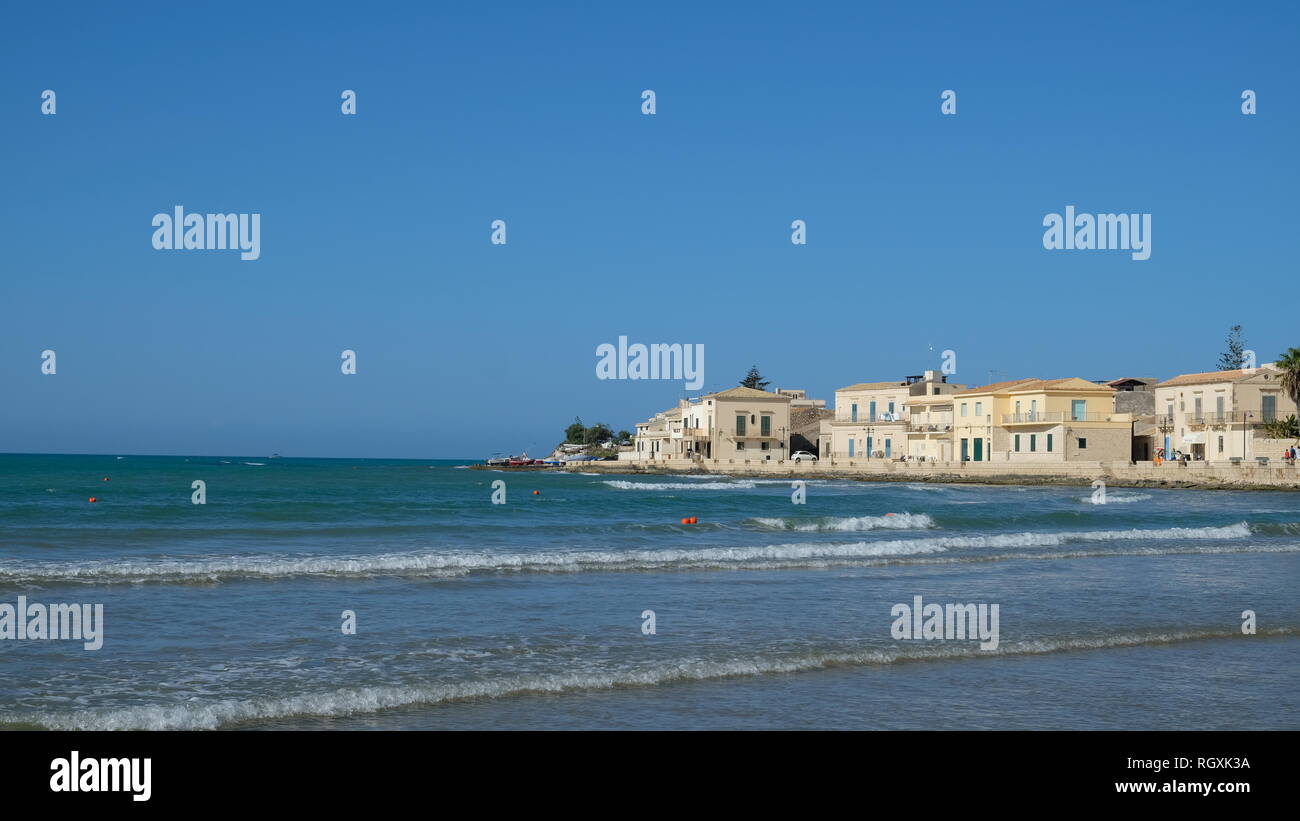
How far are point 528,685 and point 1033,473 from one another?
186 feet

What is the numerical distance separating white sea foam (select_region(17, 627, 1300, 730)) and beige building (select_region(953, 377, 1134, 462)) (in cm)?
5306

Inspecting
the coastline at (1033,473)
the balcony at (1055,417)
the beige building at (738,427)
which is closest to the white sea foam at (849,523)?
the coastline at (1033,473)

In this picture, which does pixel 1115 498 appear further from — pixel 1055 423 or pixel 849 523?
pixel 849 523

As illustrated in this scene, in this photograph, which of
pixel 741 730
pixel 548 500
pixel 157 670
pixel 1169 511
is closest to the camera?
pixel 741 730

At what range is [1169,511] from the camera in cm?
3750

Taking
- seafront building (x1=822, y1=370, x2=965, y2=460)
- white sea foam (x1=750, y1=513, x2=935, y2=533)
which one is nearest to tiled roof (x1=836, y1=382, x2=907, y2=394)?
seafront building (x1=822, y1=370, x2=965, y2=460)

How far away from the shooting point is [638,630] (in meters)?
11.8

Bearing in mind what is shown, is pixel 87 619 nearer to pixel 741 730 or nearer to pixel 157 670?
pixel 157 670

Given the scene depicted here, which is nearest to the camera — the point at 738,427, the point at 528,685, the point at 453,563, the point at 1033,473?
the point at 528,685

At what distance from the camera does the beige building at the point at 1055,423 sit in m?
62.4

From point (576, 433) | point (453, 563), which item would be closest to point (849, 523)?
point (453, 563)
